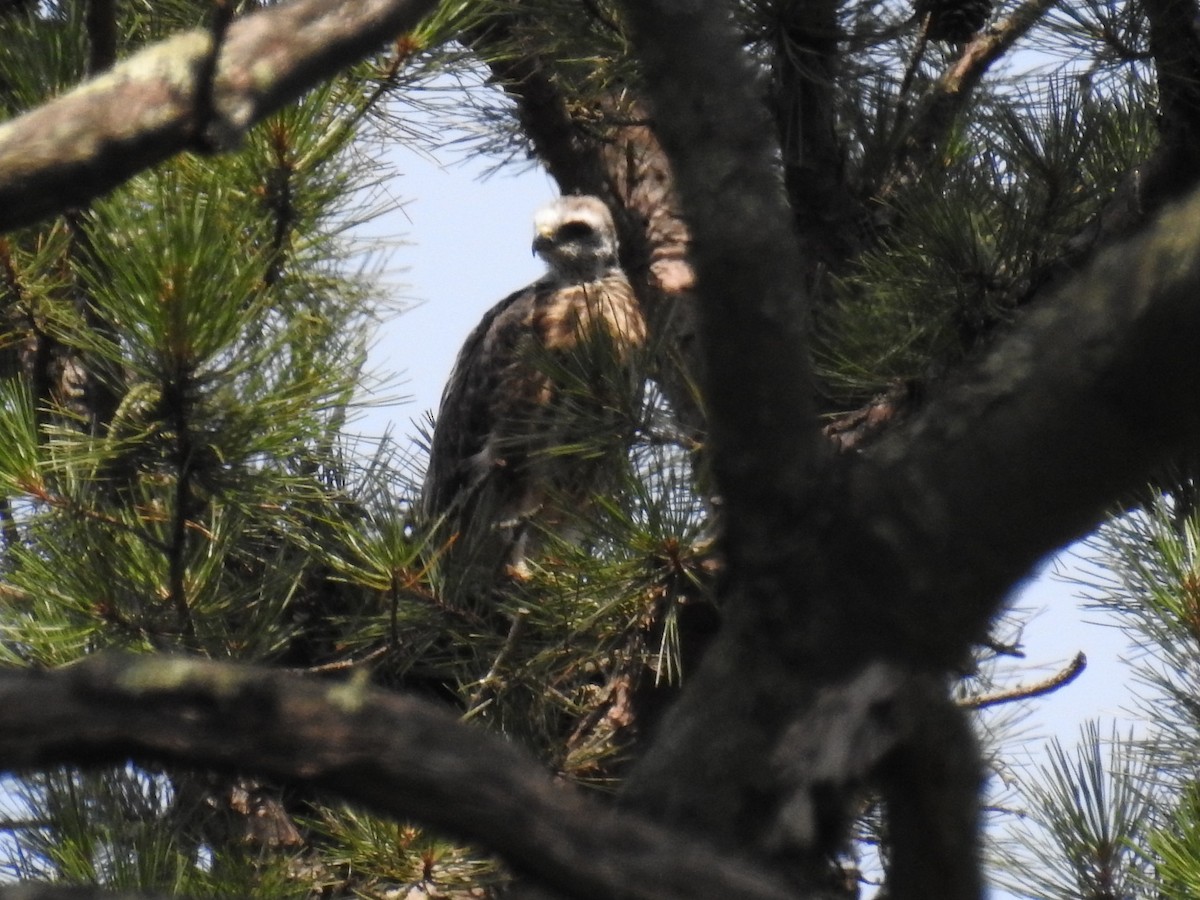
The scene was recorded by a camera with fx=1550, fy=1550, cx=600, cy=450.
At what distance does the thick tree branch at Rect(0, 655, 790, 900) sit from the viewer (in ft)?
3.16

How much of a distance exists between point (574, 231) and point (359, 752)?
3.64 metres

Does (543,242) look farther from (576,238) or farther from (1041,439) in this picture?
(1041,439)

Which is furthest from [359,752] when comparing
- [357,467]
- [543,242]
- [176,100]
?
[543,242]

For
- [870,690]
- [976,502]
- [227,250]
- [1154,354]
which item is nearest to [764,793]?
[870,690]

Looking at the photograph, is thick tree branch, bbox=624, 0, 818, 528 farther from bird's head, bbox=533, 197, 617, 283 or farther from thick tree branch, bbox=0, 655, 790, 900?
bird's head, bbox=533, 197, 617, 283

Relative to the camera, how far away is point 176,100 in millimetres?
1297

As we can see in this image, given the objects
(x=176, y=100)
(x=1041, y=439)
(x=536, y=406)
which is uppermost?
(x=536, y=406)

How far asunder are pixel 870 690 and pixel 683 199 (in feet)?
1.36

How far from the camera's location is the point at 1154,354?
997mm

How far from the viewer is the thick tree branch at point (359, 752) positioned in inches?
37.9

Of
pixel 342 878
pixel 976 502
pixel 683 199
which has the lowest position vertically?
pixel 342 878

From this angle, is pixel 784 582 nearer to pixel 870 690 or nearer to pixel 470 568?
pixel 870 690

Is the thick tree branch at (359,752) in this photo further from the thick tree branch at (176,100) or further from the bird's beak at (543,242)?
the bird's beak at (543,242)

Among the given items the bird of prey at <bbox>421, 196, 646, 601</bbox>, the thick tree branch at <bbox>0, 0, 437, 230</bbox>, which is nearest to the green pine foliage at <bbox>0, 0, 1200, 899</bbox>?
the bird of prey at <bbox>421, 196, 646, 601</bbox>
